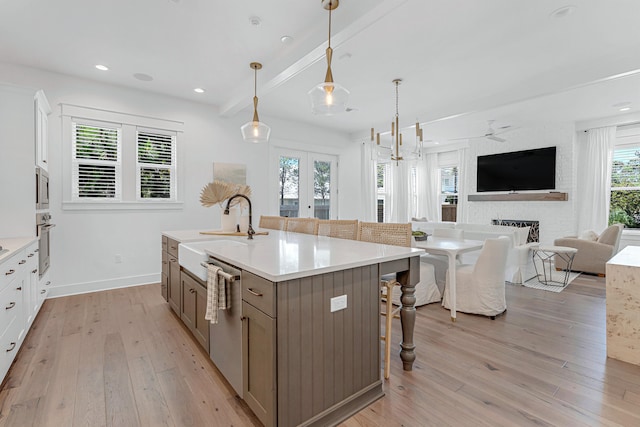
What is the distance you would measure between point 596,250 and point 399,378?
4.83 metres

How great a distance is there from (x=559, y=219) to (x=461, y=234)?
3.99 m

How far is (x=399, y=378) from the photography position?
2.02 m

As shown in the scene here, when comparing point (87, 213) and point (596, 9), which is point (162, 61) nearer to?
point (87, 213)

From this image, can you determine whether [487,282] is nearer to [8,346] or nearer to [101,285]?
[8,346]

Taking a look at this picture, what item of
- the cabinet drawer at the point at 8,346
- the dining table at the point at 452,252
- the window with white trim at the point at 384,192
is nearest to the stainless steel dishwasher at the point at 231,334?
the cabinet drawer at the point at 8,346

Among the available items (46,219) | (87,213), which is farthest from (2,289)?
(87,213)

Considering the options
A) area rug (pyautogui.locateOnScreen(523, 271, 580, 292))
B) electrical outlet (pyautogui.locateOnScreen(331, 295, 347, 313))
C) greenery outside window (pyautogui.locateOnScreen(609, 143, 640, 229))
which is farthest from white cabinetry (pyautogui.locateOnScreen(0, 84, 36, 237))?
greenery outside window (pyautogui.locateOnScreen(609, 143, 640, 229))

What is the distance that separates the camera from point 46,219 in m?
3.40

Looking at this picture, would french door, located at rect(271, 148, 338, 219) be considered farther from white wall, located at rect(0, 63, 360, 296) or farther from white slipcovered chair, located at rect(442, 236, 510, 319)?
white slipcovered chair, located at rect(442, 236, 510, 319)

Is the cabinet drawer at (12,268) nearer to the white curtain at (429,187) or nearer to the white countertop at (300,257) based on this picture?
the white countertop at (300,257)

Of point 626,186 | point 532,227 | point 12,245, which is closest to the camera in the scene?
point 12,245

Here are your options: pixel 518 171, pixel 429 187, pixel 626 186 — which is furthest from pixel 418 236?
pixel 429 187

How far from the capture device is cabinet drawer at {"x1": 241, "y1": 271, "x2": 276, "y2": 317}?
1346mm

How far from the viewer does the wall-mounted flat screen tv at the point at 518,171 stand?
6480 millimetres
